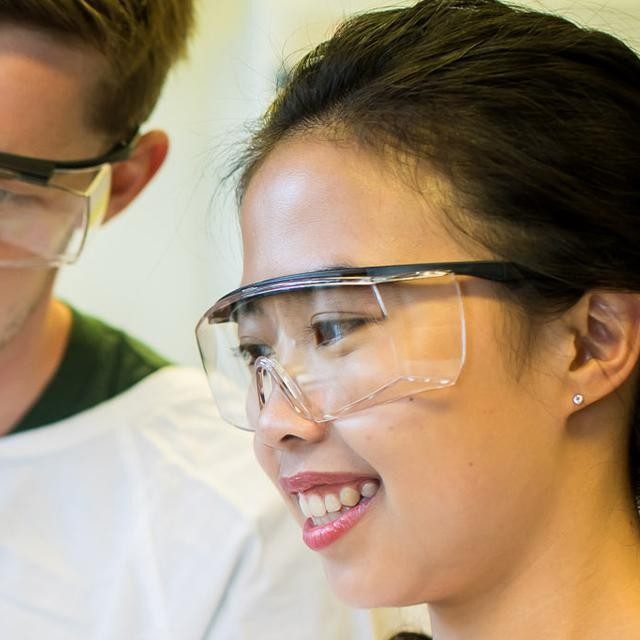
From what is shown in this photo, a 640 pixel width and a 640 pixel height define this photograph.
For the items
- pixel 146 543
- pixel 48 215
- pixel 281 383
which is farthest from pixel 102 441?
pixel 281 383

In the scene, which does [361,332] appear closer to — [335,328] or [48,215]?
[335,328]

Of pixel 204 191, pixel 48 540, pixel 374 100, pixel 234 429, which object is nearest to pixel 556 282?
pixel 374 100

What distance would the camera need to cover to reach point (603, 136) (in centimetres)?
101

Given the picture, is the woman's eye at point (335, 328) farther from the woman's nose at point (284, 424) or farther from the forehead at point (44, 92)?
the forehead at point (44, 92)

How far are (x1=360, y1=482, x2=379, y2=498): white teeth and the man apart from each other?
1.94ft

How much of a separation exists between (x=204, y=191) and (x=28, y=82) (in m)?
1.14

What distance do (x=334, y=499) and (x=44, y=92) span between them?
0.83 meters

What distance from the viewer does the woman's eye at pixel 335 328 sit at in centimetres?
102

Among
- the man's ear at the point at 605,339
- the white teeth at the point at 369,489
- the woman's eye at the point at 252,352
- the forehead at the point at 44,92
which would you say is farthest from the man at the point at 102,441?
the man's ear at the point at 605,339

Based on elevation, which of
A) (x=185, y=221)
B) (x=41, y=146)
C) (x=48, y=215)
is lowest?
(x=185, y=221)

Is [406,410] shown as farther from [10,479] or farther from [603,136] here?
[10,479]

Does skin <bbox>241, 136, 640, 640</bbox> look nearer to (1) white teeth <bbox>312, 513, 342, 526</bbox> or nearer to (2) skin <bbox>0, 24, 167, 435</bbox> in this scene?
(1) white teeth <bbox>312, 513, 342, 526</bbox>

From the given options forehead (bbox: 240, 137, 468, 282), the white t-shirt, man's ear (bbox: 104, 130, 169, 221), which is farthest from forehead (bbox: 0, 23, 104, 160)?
forehead (bbox: 240, 137, 468, 282)

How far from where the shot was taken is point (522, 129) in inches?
39.6
